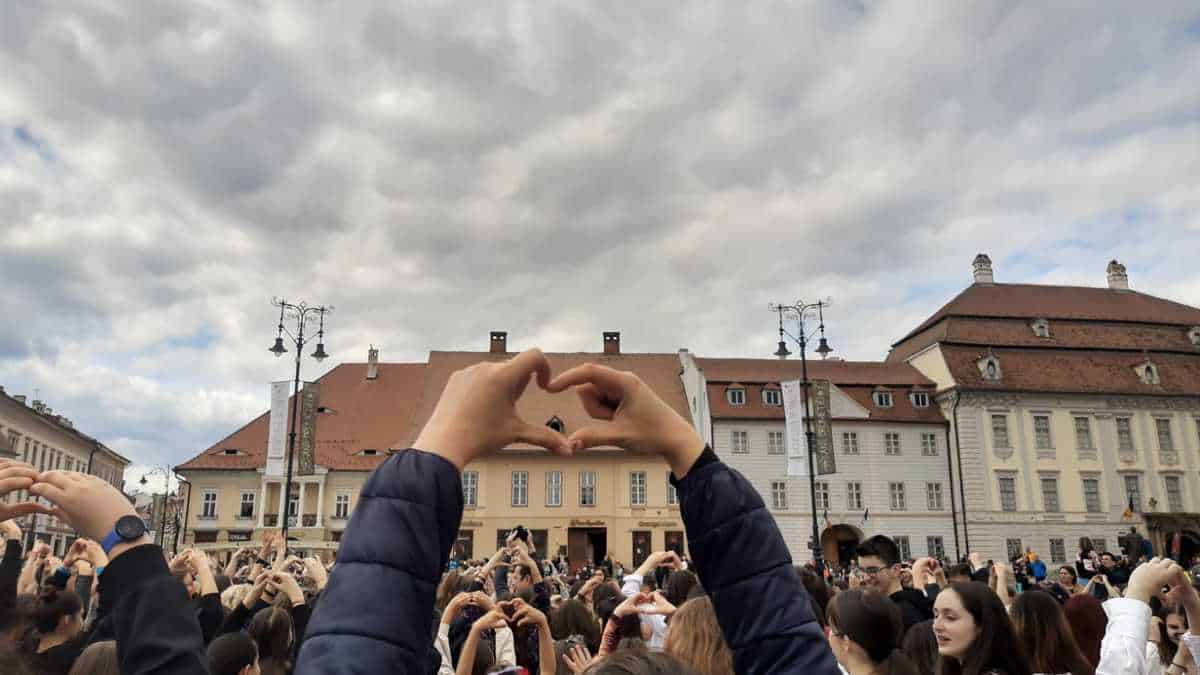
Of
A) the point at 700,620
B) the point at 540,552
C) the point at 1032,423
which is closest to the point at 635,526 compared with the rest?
the point at 540,552

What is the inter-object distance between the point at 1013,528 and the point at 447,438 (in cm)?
4839

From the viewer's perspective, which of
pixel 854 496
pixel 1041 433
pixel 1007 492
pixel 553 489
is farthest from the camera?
pixel 553 489

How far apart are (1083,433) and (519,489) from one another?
1231 inches

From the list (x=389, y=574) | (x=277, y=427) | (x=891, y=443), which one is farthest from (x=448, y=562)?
(x=891, y=443)

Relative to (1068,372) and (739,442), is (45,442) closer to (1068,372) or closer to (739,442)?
(739,442)

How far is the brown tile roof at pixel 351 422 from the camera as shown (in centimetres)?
4747

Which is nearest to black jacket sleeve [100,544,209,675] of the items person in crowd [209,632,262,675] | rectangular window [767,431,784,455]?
person in crowd [209,632,262,675]

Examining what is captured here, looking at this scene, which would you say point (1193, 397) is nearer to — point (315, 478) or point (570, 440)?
point (315, 478)

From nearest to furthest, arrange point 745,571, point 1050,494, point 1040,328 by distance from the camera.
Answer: point 745,571
point 1050,494
point 1040,328

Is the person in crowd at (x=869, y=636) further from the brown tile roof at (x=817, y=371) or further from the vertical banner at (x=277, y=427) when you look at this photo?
the brown tile roof at (x=817, y=371)

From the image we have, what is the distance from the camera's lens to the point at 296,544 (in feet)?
144

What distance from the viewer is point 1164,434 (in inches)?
1812

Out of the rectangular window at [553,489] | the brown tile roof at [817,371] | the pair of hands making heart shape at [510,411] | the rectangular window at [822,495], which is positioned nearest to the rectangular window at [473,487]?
the rectangular window at [553,489]

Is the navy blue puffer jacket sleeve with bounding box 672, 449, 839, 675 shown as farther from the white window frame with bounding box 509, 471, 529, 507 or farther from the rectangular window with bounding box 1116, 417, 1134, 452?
the rectangular window with bounding box 1116, 417, 1134, 452
